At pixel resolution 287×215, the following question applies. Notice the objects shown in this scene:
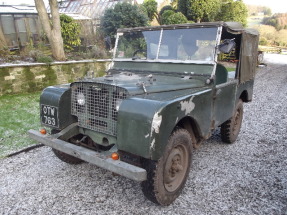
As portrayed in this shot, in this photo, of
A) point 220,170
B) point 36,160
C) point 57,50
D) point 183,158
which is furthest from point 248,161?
point 57,50

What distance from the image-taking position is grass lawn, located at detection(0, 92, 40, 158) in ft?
15.3

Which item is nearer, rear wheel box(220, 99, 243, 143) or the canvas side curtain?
the canvas side curtain

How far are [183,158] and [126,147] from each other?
0.91 m

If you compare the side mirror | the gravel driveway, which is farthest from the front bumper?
the side mirror

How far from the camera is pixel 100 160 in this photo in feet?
8.32

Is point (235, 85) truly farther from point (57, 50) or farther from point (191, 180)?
point (57, 50)

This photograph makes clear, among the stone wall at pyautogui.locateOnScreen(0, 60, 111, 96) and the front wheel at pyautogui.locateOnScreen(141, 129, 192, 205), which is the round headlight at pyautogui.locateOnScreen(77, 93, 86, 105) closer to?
the front wheel at pyautogui.locateOnScreen(141, 129, 192, 205)

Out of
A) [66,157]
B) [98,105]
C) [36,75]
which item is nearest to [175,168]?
[98,105]

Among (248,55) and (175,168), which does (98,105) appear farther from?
(248,55)

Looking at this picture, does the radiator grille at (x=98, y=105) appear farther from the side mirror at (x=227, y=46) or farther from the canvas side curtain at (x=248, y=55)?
the canvas side curtain at (x=248, y=55)

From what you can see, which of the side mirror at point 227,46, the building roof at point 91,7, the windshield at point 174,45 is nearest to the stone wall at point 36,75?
the windshield at point 174,45

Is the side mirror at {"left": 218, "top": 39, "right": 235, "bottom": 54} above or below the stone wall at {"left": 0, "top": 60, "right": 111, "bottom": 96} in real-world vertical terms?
above

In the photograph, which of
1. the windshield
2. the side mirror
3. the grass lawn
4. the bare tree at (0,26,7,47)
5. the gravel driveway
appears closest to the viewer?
the gravel driveway

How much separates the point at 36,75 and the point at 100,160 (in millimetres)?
6900
